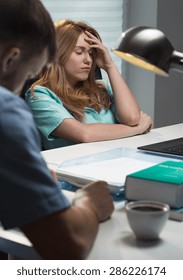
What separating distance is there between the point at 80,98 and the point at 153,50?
3.76 feet

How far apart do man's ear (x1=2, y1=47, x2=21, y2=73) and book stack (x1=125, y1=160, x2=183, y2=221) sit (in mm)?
483

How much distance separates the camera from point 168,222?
4.83 ft

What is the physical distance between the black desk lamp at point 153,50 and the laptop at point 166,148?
61cm

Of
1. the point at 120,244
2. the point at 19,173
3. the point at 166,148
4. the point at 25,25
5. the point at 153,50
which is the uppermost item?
the point at 25,25

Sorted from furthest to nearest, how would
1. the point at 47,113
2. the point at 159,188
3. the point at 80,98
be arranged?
the point at 80,98
the point at 47,113
the point at 159,188

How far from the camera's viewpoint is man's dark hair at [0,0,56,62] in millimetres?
1134

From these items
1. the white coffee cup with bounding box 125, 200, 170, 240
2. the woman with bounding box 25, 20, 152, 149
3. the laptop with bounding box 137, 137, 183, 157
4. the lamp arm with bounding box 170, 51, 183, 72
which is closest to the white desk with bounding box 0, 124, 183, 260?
the white coffee cup with bounding box 125, 200, 170, 240

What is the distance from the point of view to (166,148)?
7.13 feet

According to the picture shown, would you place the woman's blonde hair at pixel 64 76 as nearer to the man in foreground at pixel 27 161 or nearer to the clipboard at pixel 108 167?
the clipboard at pixel 108 167

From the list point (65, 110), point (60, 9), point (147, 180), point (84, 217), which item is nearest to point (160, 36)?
point (147, 180)

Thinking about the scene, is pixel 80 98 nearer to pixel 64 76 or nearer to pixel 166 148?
pixel 64 76

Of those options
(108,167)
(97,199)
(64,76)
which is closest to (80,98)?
(64,76)

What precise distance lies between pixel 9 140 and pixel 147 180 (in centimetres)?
49
